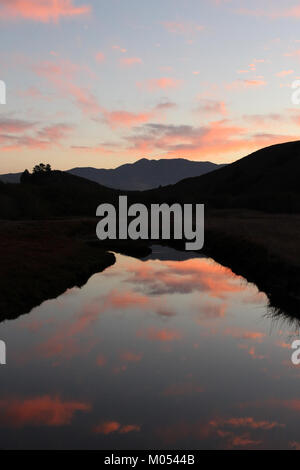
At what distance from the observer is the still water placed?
14.3 meters

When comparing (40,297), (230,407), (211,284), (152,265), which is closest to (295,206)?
(152,265)

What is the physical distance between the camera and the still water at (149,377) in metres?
14.3

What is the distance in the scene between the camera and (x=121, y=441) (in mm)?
13852

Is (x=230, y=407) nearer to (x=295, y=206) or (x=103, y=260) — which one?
(x=103, y=260)

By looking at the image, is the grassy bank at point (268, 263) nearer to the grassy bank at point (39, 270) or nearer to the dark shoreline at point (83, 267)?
the dark shoreline at point (83, 267)

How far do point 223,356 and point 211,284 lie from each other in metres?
20.1

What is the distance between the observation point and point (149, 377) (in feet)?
61.5
